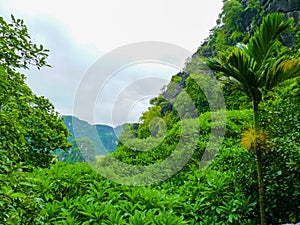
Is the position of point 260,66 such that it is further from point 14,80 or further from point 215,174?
point 14,80

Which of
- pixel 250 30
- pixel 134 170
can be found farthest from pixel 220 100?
pixel 134 170

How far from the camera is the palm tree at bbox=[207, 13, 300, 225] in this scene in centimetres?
368

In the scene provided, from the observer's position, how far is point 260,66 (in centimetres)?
384

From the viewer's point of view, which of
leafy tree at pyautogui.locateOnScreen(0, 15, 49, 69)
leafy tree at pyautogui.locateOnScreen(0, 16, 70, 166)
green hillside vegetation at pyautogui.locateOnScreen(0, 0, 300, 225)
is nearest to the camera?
leafy tree at pyautogui.locateOnScreen(0, 16, 70, 166)

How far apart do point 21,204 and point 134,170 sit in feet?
16.3

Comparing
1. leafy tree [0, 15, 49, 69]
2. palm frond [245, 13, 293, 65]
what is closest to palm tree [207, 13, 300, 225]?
palm frond [245, 13, 293, 65]

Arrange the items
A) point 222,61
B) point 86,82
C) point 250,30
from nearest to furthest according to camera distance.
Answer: point 222,61, point 86,82, point 250,30

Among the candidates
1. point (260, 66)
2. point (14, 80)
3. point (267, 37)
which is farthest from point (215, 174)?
point (14, 80)

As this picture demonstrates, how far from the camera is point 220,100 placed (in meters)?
16.7

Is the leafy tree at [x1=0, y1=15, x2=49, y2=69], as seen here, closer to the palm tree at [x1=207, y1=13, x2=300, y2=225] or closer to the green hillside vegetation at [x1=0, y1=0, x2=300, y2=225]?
the green hillside vegetation at [x1=0, y1=0, x2=300, y2=225]

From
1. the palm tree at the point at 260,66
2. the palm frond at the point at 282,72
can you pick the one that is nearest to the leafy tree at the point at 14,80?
the palm tree at the point at 260,66

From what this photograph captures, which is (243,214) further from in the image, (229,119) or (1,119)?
(229,119)

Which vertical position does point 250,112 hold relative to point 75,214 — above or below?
above

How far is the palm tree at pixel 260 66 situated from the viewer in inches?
145
